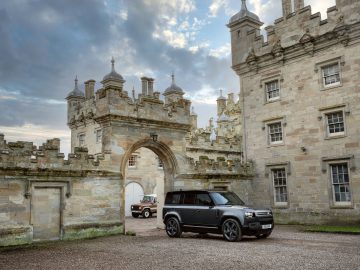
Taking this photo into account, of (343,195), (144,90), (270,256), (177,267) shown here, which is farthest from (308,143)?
(144,90)

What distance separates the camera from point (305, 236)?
48.3ft

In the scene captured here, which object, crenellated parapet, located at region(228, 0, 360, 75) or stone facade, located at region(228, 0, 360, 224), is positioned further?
crenellated parapet, located at region(228, 0, 360, 75)

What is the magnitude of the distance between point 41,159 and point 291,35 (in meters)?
14.8

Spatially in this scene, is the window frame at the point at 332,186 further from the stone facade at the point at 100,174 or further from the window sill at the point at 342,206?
the stone facade at the point at 100,174

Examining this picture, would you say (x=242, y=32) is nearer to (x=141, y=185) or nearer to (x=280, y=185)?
(x=280, y=185)

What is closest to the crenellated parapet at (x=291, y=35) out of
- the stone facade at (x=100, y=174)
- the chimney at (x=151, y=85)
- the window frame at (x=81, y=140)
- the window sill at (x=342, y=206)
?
the stone facade at (x=100, y=174)

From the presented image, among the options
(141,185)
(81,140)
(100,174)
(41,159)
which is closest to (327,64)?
(100,174)

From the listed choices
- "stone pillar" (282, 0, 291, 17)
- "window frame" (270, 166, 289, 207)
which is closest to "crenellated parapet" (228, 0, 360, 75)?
"stone pillar" (282, 0, 291, 17)

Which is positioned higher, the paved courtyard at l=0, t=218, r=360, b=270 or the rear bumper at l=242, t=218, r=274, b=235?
the rear bumper at l=242, t=218, r=274, b=235

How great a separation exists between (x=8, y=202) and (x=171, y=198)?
622 centimetres

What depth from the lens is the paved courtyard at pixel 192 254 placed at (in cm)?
912

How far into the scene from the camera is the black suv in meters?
13.2

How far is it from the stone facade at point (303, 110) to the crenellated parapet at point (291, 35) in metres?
0.05

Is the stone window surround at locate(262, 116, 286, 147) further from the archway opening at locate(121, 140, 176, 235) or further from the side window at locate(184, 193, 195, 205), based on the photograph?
the archway opening at locate(121, 140, 176, 235)
